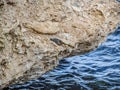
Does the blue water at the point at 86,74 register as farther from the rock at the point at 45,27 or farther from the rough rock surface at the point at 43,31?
the rock at the point at 45,27

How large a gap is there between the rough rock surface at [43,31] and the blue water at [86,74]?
1.71 ft

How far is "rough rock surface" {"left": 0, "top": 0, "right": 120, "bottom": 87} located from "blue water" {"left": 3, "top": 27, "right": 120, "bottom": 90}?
520 millimetres

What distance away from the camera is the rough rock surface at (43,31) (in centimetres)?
416

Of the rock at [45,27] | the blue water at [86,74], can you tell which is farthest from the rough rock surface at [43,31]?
the blue water at [86,74]

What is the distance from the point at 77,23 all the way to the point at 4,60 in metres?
1.46

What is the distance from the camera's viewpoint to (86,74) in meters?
5.61

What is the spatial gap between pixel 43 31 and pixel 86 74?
1.60 m

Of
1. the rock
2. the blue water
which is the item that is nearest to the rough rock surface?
the rock

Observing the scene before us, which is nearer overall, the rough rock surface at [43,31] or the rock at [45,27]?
the rough rock surface at [43,31]

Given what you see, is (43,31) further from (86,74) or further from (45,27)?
(86,74)

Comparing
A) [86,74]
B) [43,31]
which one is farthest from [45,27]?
[86,74]

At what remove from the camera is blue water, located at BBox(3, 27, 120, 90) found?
5168 millimetres

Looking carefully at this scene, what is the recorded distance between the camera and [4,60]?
13.4ft

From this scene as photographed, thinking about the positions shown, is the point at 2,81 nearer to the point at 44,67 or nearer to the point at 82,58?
the point at 44,67
